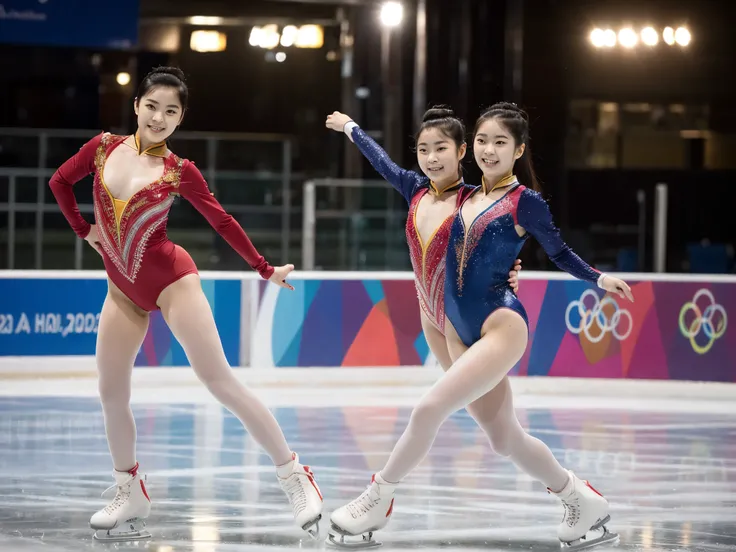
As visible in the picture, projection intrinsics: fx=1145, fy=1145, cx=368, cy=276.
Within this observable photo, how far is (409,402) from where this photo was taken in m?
7.72

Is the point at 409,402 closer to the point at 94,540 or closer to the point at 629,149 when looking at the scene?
the point at 94,540

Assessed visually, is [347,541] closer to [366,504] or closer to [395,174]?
[366,504]

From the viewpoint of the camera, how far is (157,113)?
4066 mm

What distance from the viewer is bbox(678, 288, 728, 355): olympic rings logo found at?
330 inches

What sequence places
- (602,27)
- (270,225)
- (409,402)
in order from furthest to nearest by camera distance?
(602,27) < (270,225) < (409,402)

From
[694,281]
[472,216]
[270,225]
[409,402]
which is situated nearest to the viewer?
[472,216]

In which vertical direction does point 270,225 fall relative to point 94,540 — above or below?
above

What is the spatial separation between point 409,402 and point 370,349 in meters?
0.91

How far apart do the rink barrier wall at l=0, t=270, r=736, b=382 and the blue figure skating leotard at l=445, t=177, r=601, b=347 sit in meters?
4.58

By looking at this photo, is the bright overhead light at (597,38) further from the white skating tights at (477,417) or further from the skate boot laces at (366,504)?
the skate boot laces at (366,504)

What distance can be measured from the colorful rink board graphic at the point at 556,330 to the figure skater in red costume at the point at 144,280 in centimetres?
432

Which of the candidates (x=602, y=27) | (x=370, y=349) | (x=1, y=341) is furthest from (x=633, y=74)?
(x=1, y=341)

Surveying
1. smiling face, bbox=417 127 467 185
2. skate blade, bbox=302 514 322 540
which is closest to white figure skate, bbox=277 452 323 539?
skate blade, bbox=302 514 322 540

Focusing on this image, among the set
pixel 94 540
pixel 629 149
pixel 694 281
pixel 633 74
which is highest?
pixel 633 74
